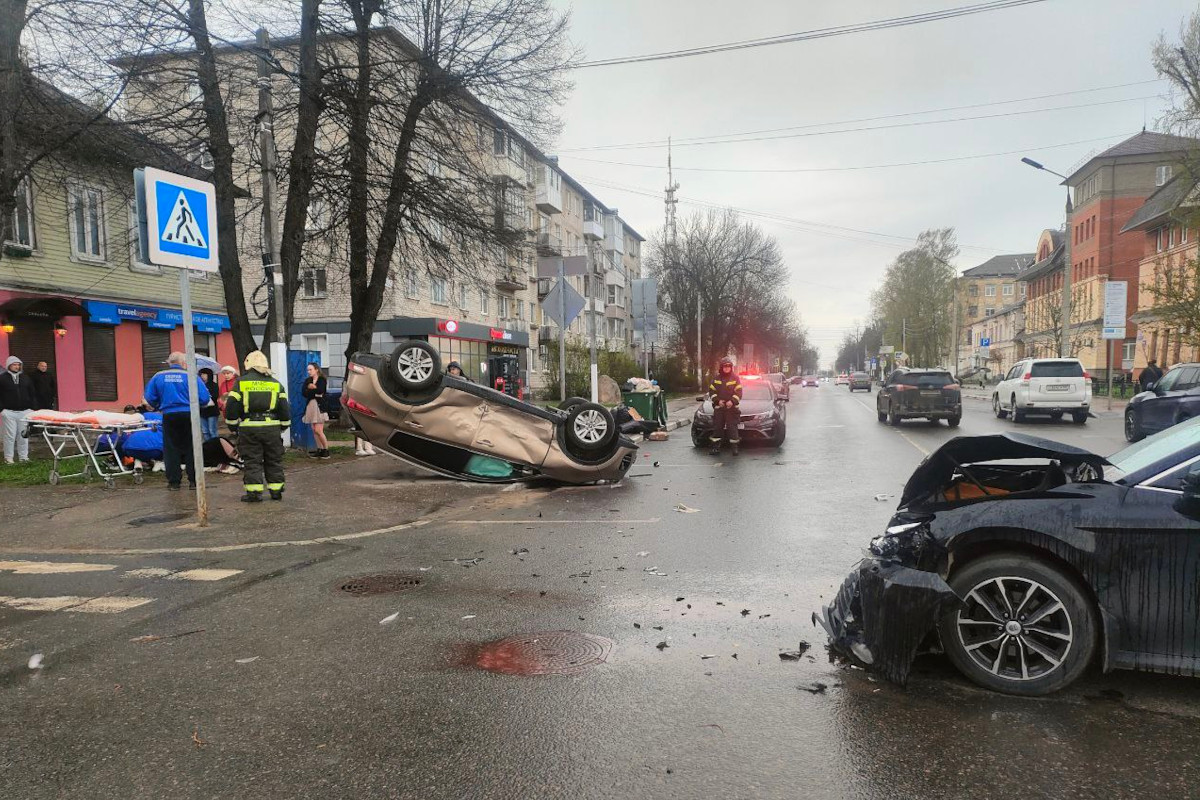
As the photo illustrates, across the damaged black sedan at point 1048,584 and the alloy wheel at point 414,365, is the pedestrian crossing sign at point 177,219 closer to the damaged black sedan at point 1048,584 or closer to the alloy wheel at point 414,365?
the alloy wheel at point 414,365

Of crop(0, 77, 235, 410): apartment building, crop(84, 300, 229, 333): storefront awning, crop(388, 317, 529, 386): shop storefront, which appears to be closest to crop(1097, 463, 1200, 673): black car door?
crop(0, 77, 235, 410): apartment building

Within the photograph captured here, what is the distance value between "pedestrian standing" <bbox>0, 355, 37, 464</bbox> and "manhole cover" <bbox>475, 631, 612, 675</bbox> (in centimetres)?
1210

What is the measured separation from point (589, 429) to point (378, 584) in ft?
17.2

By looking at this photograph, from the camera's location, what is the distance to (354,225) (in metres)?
16.0

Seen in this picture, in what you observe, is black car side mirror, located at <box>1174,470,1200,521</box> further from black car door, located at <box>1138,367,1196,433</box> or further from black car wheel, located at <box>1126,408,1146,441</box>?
black car wheel, located at <box>1126,408,1146,441</box>

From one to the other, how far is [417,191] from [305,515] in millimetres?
8636

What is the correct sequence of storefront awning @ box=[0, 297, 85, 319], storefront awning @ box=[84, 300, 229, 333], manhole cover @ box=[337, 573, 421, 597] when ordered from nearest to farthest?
manhole cover @ box=[337, 573, 421, 597]
storefront awning @ box=[0, 297, 85, 319]
storefront awning @ box=[84, 300, 229, 333]

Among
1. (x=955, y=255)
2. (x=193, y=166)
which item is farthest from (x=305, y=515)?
(x=955, y=255)

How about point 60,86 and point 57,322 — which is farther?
point 57,322

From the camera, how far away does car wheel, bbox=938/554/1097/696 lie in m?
3.45

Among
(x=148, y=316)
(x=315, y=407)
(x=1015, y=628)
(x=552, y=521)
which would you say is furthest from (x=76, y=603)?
(x=148, y=316)

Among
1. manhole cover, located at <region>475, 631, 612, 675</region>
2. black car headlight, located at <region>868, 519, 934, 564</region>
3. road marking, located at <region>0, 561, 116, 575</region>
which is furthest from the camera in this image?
road marking, located at <region>0, 561, 116, 575</region>

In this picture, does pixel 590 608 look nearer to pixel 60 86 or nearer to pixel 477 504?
pixel 477 504

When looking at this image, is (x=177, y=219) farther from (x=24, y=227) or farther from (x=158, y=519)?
(x=24, y=227)
